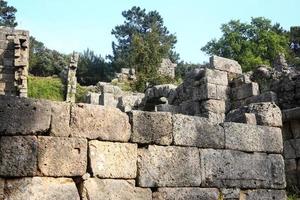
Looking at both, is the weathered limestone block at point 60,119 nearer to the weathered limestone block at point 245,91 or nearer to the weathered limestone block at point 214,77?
the weathered limestone block at point 214,77

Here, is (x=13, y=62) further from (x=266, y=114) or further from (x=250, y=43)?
(x=250, y=43)

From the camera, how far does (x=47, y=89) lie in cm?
3067

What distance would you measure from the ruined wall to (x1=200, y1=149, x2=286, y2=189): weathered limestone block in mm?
16813

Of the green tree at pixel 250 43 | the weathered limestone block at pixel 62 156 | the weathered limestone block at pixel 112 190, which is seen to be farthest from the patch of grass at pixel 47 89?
the weathered limestone block at pixel 62 156

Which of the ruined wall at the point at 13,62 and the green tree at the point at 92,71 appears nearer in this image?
the ruined wall at the point at 13,62

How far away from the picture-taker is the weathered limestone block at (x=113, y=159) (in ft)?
18.9

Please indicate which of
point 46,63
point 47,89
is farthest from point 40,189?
point 46,63

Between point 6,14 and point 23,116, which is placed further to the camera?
point 6,14

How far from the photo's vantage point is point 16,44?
23656mm

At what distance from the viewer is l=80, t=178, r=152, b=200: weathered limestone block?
562cm

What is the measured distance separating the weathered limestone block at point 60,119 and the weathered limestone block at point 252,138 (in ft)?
8.54

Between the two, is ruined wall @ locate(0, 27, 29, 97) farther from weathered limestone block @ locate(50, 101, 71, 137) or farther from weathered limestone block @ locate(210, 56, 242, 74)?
weathered limestone block @ locate(50, 101, 71, 137)

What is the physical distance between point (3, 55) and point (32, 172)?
781 inches

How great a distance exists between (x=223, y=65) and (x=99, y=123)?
8.49 m
